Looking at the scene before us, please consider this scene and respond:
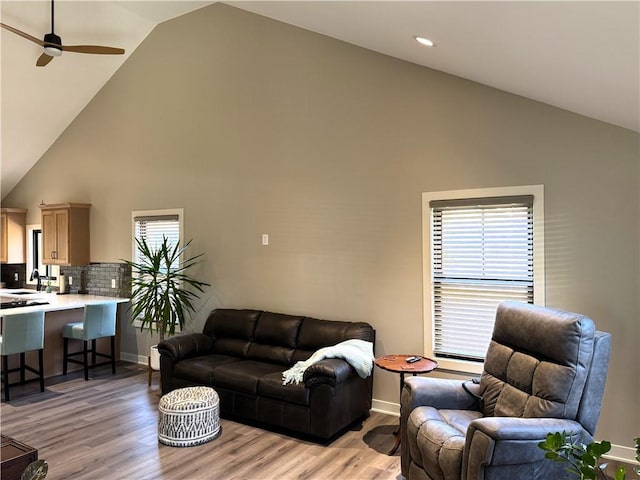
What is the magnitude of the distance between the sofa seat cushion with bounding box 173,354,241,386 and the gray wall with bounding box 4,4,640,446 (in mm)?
798

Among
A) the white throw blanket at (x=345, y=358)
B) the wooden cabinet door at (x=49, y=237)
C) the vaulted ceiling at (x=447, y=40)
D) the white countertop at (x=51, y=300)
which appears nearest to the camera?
the vaulted ceiling at (x=447, y=40)

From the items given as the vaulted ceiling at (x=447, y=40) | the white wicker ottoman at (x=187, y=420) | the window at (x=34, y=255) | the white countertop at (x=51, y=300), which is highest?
the vaulted ceiling at (x=447, y=40)

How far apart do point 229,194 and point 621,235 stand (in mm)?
3906

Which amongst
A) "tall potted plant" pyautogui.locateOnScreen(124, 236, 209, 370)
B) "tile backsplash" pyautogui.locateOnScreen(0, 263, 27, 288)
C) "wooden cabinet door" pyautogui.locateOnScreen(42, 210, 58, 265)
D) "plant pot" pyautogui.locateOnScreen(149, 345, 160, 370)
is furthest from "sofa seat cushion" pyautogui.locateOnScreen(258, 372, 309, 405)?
"tile backsplash" pyautogui.locateOnScreen(0, 263, 27, 288)

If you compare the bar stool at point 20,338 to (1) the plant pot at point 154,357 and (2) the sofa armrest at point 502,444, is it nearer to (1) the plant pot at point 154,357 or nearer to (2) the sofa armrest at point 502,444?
(1) the plant pot at point 154,357

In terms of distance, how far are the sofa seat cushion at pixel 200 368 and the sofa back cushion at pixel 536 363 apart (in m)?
2.49

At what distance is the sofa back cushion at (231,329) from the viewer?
4.91 meters

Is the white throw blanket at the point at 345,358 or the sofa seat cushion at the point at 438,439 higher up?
the white throw blanket at the point at 345,358

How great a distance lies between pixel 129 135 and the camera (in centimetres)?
640

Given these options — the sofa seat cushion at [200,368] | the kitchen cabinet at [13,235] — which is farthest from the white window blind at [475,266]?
the kitchen cabinet at [13,235]

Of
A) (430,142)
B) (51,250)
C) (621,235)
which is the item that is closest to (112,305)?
(51,250)

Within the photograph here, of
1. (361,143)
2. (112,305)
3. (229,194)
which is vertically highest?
(361,143)

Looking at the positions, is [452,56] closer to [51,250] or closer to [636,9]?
[636,9]

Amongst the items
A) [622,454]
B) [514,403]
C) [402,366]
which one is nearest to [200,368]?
[402,366]
